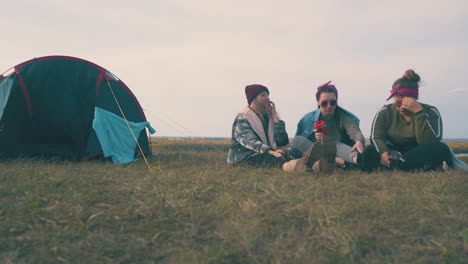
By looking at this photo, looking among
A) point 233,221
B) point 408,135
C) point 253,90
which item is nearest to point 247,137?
point 253,90

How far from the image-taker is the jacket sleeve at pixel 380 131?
5427 millimetres

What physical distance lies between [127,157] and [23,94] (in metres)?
2.53

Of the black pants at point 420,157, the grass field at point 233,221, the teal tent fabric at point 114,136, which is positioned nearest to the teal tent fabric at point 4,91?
the teal tent fabric at point 114,136

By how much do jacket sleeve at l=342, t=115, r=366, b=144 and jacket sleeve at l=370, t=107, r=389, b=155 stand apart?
0.67 ft

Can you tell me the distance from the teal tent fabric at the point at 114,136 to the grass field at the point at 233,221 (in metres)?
2.76

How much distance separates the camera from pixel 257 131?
19.8 ft

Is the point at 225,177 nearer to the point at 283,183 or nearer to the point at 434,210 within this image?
the point at 283,183

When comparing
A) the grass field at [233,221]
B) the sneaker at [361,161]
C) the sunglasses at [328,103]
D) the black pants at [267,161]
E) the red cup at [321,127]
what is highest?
the sunglasses at [328,103]

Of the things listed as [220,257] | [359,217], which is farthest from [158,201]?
[359,217]

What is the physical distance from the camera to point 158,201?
3.62 metres

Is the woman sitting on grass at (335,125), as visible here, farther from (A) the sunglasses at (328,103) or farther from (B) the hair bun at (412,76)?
(B) the hair bun at (412,76)

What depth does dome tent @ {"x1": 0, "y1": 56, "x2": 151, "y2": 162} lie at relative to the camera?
7.23m

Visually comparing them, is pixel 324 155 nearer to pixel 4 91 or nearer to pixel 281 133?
pixel 281 133

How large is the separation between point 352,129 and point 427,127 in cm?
111
